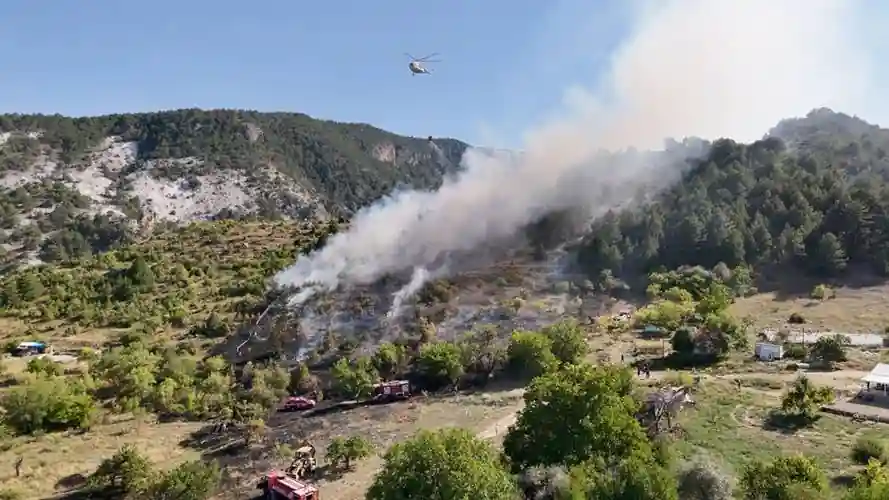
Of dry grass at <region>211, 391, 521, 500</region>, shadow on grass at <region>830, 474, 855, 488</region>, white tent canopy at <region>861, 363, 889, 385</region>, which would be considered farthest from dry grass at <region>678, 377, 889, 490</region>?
dry grass at <region>211, 391, 521, 500</region>

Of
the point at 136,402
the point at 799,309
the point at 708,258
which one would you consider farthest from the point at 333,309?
the point at 708,258

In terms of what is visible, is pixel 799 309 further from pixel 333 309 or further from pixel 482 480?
pixel 482 480

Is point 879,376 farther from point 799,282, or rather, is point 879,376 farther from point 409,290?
point 799,282

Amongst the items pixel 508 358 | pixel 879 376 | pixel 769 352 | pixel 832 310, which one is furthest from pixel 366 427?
pixel 832 310

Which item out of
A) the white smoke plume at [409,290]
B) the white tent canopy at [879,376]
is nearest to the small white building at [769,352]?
the white tent canopy at [879,376]

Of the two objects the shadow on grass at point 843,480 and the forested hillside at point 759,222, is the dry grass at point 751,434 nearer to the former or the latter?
the shadow on grass at point 843,480

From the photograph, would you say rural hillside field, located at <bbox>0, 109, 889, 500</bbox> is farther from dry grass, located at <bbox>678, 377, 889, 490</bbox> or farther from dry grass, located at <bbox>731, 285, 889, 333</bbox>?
dry grass, located at <bbox>731, 285, 889, 333</bbox>
